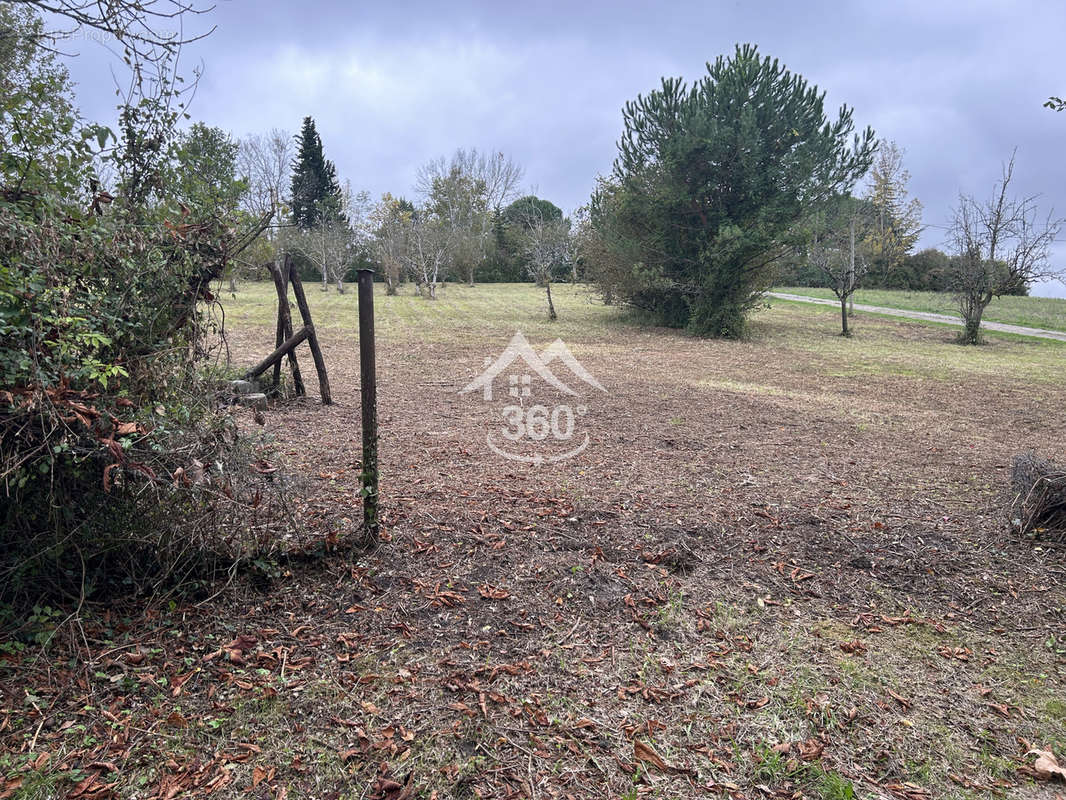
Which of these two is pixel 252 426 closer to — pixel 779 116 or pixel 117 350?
pixel 117 350

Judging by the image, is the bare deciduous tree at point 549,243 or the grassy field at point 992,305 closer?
the grassy field at point 992,305

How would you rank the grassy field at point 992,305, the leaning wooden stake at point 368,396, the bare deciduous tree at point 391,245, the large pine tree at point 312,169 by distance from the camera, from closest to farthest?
the leaning wooden stake at point 368,396 → the grassy field at point 992,305 → the bare deciduous tree at point 391,245 → the large pine tree at point 312,169

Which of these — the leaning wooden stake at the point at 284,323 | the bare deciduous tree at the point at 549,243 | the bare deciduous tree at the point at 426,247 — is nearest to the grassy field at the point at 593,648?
the leaning wooden stake at the point at 284,323

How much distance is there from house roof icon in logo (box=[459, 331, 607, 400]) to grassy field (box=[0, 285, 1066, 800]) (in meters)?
3.16

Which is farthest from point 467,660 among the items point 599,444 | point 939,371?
point 939,371

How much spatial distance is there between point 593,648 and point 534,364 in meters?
8.53

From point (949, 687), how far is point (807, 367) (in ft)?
32.2

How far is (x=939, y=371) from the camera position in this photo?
11.1 m

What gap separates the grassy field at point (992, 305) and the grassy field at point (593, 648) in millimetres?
17607

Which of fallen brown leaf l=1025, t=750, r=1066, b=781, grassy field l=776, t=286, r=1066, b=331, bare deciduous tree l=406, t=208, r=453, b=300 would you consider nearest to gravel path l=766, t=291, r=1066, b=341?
grassy field l=776, t=286, r=1066, b=331

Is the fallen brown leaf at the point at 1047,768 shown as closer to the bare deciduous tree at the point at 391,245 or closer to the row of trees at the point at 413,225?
the row of trees at the point at 413,225

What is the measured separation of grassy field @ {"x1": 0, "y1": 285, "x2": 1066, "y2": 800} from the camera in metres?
1.96

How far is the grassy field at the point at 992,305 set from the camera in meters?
19.8

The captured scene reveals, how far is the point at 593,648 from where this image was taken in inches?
102
